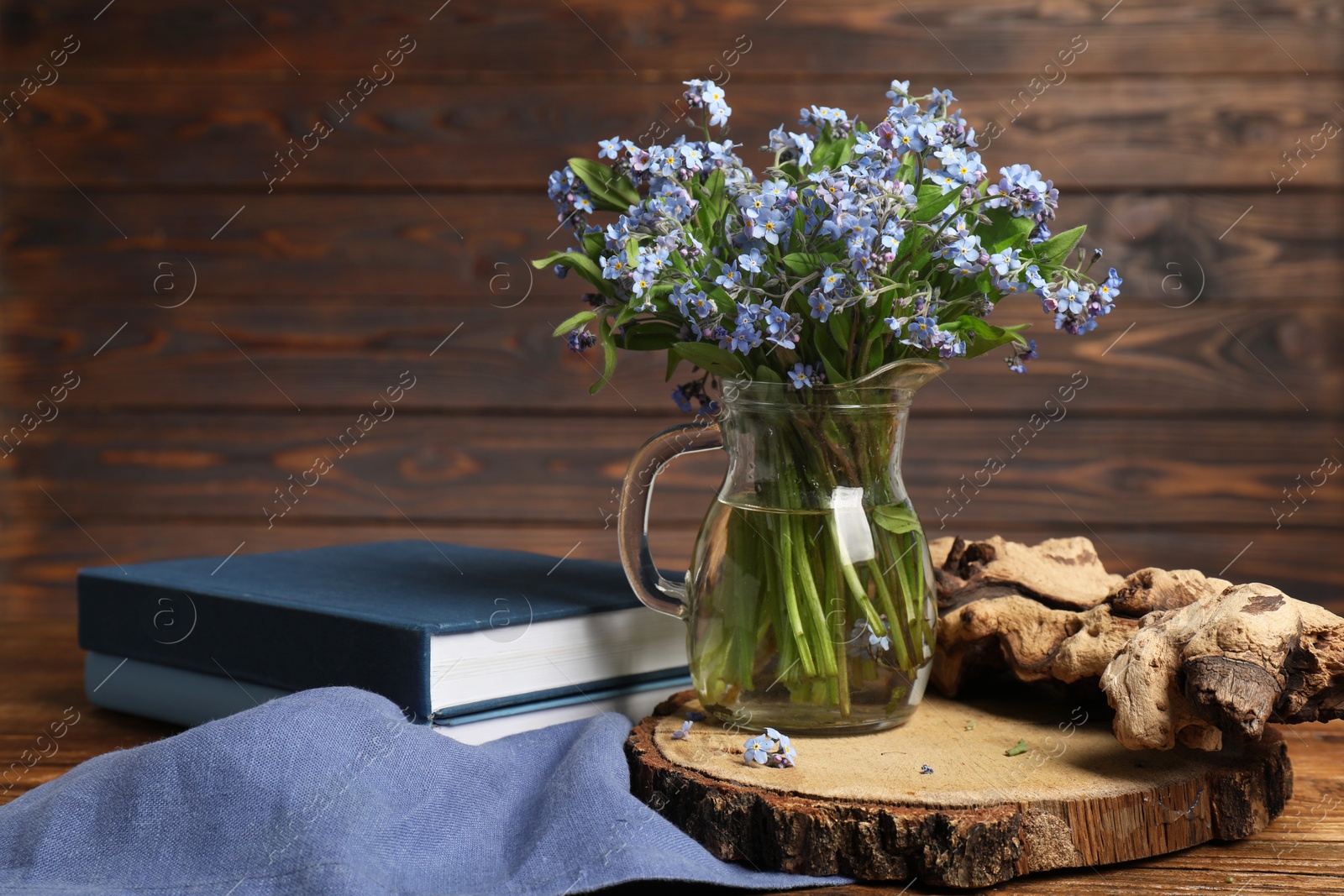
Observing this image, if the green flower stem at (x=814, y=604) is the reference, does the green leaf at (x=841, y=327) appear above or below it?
above

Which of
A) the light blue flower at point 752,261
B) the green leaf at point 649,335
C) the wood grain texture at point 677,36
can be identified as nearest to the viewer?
the light blue flower at point 752,261

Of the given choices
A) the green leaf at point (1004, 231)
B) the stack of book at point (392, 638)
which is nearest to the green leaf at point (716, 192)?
the green leaf at point (1004, 231)

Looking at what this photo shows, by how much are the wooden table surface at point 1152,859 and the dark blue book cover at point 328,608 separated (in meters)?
0.07

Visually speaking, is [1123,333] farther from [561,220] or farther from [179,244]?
[179,244]

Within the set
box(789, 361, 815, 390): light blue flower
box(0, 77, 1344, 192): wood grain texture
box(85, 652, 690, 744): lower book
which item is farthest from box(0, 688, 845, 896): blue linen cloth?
box(0, 77, 1344, 192): wood grain texture

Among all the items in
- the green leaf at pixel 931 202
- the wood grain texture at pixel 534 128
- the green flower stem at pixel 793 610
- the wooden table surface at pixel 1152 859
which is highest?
the wood grain texture at pixel 534 128

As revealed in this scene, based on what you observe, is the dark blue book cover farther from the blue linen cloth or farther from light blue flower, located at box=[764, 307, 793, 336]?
light blue flower, located at box=[764, 307, 793, 336]

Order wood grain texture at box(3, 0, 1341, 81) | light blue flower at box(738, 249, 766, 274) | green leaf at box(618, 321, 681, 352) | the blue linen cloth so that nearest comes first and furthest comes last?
the blue linen cloth
light blue flower at box(738, 249, 766, 274)
green leaf at box(618, 321, 681, 352)
wood grain texture at box(3, 0, 1341, 81)

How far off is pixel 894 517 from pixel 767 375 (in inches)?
4.6

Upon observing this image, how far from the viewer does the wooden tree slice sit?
1.99ft

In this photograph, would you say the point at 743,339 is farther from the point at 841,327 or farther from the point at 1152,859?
the point at 1152,859

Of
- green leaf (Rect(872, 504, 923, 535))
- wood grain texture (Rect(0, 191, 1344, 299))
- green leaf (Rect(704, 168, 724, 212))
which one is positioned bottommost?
green leaf (Rect(872, 504, 923, 535))

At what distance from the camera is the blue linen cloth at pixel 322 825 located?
58cm

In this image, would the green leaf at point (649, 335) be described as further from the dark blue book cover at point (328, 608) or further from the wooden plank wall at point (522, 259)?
the wooden plank wall at point (522, 259)
